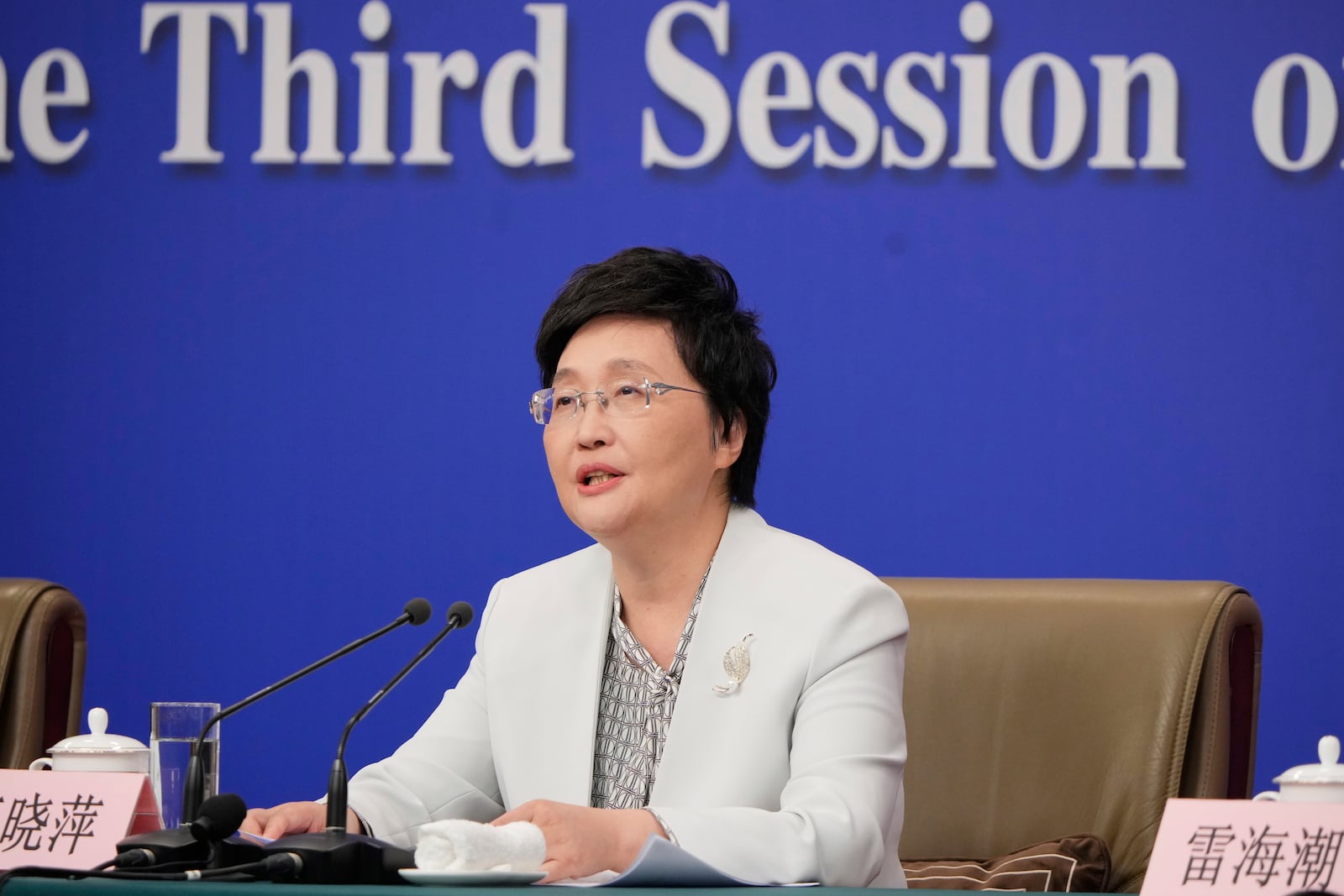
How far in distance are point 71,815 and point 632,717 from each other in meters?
0.73

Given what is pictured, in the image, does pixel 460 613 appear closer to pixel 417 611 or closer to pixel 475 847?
pixel 417 611

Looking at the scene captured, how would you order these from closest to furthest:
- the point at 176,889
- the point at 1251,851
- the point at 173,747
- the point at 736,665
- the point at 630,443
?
the point at 176,889
the point at 1251,851
the point at 173,747
the point at 736,665
the point at 630,443

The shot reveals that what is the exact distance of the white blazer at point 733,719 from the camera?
1.71m

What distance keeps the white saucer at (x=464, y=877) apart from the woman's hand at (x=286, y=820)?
34cm

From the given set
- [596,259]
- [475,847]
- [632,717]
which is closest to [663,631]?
[632,717]

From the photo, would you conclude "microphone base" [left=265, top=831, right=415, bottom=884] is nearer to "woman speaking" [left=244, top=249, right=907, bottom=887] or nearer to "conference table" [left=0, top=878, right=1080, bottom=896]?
"conference table" [left=0, top=878, right=1080, bottom=896]

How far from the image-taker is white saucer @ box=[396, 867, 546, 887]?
1343 mm

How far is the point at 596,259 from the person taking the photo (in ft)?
11.2

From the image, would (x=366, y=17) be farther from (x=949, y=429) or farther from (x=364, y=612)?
(x=949, y=429)

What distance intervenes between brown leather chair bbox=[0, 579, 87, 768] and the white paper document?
1.24 m

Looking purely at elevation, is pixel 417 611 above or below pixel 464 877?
above

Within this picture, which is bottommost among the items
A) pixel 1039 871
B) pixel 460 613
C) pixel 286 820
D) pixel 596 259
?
pixel 1039 871

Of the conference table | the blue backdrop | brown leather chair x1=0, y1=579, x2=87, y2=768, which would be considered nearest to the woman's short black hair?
brown leather chair x1=0, y1=579, x2=87, y2=768

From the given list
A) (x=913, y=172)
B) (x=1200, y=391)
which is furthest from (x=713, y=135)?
(x=1200, y=391)
